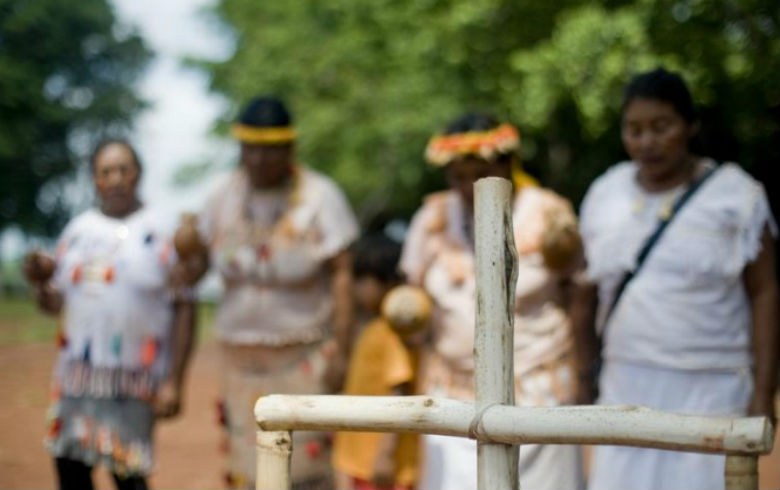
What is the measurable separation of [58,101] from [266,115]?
2504cm

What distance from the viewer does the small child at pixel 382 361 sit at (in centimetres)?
381

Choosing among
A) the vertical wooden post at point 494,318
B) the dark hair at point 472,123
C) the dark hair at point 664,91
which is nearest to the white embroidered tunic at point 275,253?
the dark hair at point 472,123

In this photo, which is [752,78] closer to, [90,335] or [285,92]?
[90,335]

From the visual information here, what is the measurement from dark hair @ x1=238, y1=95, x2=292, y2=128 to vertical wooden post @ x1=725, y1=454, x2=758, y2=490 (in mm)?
2901

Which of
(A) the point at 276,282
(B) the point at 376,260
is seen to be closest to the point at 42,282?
(A) the point at 276,282

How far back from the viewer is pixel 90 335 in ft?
14.2

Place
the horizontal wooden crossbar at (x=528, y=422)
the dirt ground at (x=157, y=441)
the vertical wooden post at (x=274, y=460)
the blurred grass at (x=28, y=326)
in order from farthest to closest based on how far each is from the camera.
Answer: the blurred grass at (x=28, y=326), the dirt ground at (x=157, y=441), the vertical wooden post at (x=274, y=460), the horizontal wooden crossbar at (x=528, y=422)

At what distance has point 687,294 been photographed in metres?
3.21

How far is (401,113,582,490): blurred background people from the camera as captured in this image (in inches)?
144

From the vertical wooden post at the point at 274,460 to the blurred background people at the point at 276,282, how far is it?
231 cm

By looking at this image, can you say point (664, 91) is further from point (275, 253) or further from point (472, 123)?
point (275, 253)

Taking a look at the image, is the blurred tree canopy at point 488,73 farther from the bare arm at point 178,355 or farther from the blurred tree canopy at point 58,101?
the blurred tree canopy at point 58,101

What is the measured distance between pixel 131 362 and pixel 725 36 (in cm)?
347

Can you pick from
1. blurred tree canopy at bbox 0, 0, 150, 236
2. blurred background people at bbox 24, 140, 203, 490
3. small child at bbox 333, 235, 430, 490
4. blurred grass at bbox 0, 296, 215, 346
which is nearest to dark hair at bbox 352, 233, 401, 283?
small child at bbox 333, 235, 430, 490
